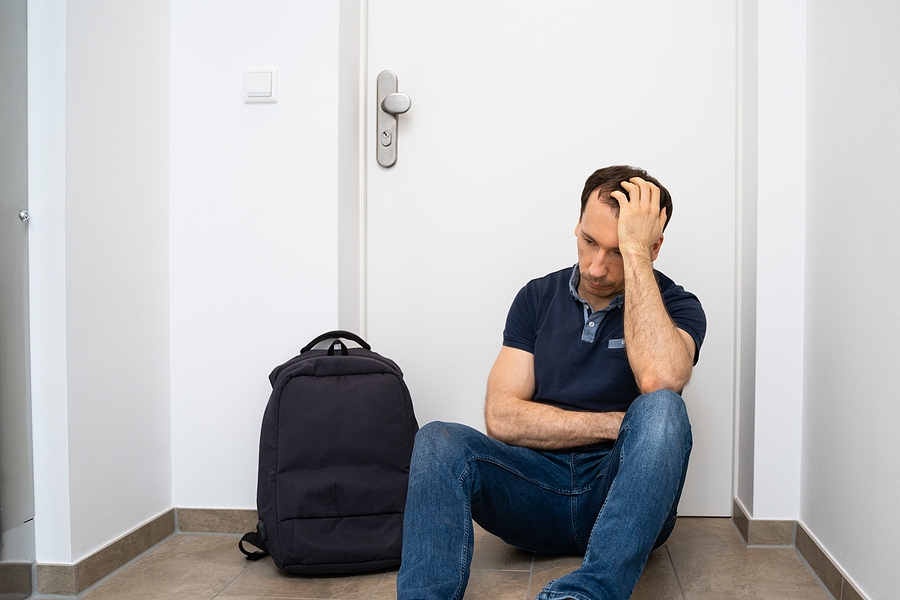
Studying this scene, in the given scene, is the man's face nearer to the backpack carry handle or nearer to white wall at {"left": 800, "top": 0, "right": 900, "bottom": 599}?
white wall at {"left": 800, "top": 0, "right": 900, "bottom": 599}

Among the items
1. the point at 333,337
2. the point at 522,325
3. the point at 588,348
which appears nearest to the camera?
the point at 588,348

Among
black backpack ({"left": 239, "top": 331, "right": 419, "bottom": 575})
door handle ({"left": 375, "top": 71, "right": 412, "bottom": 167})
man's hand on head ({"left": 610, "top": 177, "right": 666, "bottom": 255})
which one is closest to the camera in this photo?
man's hand on head ({"left": 610, "top": 177, "right": 666, "bottom": 255})

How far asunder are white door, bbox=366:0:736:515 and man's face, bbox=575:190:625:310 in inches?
17.3

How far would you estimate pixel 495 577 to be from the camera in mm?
1607

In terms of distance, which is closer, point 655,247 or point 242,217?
point 655,247

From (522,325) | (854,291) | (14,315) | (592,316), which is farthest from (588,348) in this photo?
(14,315)

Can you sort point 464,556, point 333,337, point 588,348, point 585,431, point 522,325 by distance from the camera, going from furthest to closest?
point 333,337 < point 522,325 < point 588,348 < point 585,431 < point 464,556

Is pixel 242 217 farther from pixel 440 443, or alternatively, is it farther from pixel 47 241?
pixel 440 443

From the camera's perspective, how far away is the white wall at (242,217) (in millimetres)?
1904

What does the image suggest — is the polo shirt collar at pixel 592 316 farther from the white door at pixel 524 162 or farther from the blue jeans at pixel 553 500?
the white door at pixel 524 162

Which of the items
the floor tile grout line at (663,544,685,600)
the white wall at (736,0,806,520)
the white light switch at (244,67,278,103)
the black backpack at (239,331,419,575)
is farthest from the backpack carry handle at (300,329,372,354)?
the white wall at (736,0,806,520)

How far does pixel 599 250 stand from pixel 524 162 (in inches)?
22.8

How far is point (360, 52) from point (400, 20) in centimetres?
15

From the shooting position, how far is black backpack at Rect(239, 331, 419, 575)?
165 centimetres
